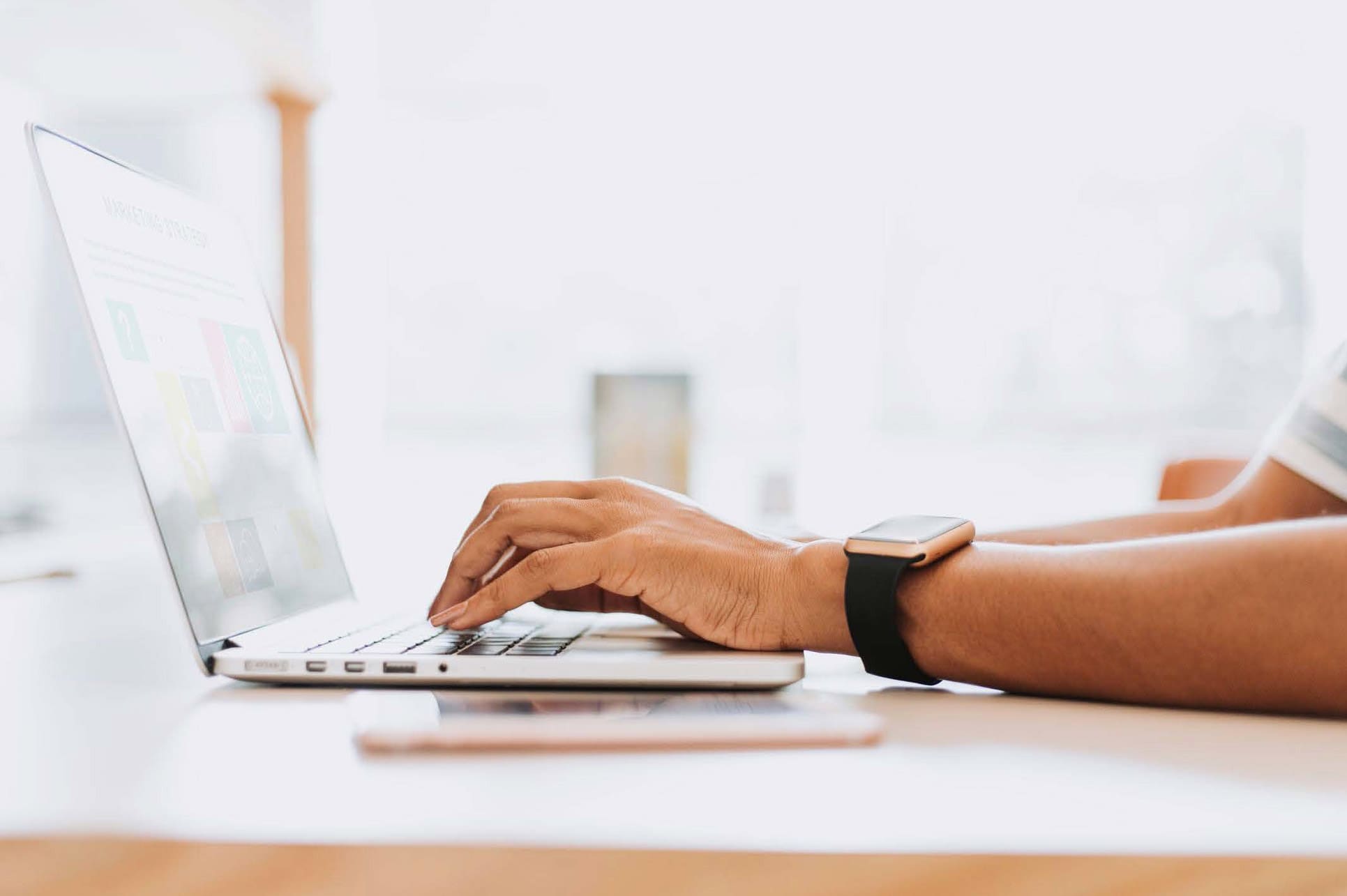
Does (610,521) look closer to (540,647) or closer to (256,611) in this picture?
(540,647)

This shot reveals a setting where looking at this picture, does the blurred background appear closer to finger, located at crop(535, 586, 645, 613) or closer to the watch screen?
finger, located at crop(535, 586, 645, 613)

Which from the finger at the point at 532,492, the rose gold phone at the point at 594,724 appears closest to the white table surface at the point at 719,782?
the rose gold phone at the point at 594,724

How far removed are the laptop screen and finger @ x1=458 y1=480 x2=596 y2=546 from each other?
0.53 ft

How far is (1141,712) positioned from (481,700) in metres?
0.34

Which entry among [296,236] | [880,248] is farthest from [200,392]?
[880,248]

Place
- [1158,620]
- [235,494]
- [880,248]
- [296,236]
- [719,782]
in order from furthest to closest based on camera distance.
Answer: [880,248] → [296,236] → [235,494] → [1158,620] → [719,782]

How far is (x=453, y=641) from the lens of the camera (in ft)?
2.11

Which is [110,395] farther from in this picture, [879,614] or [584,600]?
[879,614]

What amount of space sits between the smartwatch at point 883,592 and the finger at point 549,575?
154 millimetres

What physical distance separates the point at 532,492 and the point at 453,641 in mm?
147

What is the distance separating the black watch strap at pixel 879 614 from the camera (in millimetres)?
574

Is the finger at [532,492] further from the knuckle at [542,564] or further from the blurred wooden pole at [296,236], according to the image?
the blurred wooden pole at [296,236]

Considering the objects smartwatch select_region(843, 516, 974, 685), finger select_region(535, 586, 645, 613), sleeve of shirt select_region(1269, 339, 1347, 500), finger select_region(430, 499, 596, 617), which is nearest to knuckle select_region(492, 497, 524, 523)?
finger select_region(430, 499, 596, 617)

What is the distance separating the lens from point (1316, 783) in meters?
0.38
